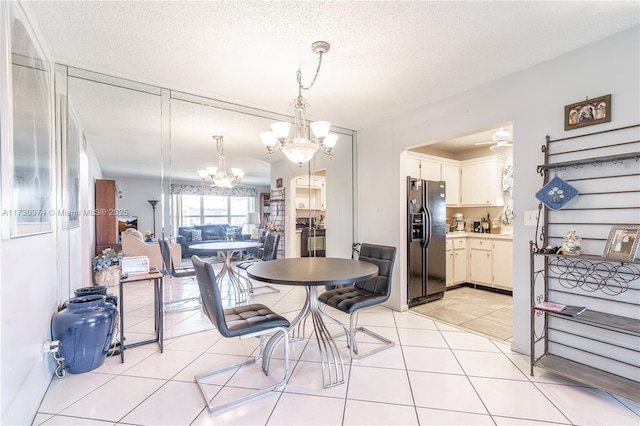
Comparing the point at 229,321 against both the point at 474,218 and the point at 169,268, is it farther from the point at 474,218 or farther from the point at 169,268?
the point at 474,218

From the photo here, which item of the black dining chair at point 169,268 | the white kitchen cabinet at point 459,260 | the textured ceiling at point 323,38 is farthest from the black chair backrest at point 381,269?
the white kitchen cabinet at point 459,260

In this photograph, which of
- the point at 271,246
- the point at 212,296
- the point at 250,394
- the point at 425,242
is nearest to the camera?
the point at 212,296

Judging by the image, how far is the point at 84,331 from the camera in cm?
210

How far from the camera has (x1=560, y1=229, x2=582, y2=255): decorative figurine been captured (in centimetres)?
208

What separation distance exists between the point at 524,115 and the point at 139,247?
366cm

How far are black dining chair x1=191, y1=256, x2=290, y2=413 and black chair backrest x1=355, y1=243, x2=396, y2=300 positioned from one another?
99 centimetres

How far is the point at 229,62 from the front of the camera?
2402 mm

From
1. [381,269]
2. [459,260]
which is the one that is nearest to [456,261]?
[459,260]

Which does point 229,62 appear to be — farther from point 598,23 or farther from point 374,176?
point 598,23

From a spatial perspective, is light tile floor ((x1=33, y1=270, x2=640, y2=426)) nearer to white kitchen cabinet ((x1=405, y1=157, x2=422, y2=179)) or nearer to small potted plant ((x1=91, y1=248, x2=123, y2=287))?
small potted plant ((x1=91, y1=248, x2=123, y2=287))

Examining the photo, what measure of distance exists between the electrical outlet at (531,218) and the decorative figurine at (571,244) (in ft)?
0.93

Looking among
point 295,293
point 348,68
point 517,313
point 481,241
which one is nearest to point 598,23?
point 348,68

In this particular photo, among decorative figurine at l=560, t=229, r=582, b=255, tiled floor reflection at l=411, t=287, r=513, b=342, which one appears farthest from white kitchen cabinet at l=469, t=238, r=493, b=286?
decorative figurine at l=560, t=229, r=582, b=255

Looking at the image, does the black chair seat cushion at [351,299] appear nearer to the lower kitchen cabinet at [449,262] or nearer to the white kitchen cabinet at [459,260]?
the lower kitchen cabinet at [449,262]
